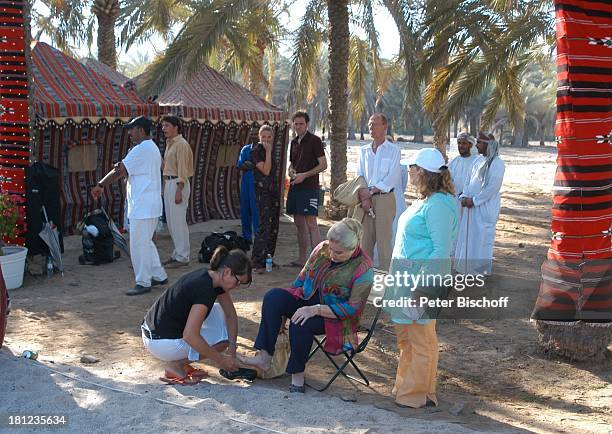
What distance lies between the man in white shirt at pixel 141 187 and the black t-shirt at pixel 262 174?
1.34 meters

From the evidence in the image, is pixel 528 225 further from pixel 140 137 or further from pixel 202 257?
pixel 140 137

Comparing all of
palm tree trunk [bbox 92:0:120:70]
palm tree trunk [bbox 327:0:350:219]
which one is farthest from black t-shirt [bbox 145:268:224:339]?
palm tree trunk [bbox 92:0:120:70]

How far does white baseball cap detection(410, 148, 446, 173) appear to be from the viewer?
4512mm

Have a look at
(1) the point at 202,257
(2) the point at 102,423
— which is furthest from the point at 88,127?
(2) the point at 102,423

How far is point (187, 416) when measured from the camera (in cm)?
425

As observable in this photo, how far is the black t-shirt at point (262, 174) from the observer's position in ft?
27.1

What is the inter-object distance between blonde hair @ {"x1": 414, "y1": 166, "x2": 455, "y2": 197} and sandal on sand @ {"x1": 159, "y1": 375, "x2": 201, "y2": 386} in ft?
6.22

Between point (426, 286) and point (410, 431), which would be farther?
point (426, 286)

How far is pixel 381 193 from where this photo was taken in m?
7.32

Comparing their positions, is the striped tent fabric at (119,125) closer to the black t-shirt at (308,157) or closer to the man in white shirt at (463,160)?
the black t-shirt at (308,157)

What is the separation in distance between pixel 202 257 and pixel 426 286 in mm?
5052

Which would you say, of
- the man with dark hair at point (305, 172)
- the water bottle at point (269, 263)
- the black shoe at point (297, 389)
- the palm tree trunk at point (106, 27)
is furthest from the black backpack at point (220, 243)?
the palm tree trunk at point (106, 27)

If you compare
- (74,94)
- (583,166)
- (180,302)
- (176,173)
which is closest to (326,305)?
(180,302)

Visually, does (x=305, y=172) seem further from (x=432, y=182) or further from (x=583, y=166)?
(x=432, y=182)
